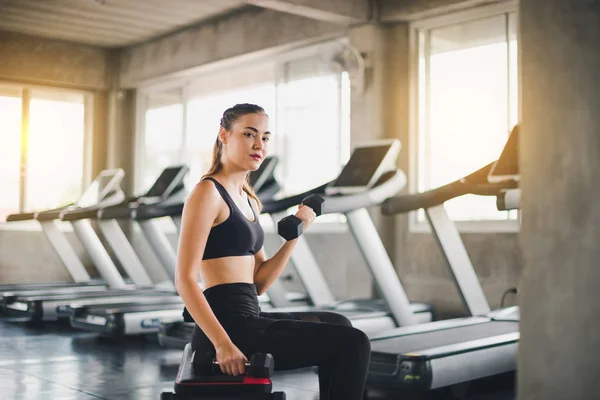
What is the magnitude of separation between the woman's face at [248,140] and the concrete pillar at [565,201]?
842 mm

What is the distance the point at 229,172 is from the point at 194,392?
665mm

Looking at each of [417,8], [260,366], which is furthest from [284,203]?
[260,366]

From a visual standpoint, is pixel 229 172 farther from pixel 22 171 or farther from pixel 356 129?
pixel 22 171

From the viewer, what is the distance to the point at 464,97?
6410mm

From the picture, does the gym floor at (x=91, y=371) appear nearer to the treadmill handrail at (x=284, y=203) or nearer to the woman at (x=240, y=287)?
the treadmill handrail at (x=284, y=203)

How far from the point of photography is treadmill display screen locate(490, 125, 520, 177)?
3.95m

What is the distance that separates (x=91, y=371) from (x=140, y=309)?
1.48 metres

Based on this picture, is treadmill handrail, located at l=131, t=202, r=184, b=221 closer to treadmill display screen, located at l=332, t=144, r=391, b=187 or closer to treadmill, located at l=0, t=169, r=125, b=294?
treadmill display screen, located at l=332, t=144, r=391, b=187

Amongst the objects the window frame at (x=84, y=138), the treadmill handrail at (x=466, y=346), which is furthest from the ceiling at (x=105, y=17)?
the treadmill handrail at (x=466, y=346)

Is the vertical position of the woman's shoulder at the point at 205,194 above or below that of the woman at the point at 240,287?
above

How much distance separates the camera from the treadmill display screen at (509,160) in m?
3.95

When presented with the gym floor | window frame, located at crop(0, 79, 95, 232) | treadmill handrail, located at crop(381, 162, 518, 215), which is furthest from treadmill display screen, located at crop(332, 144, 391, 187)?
window frame, located at crop(0, 79, 95, 232)

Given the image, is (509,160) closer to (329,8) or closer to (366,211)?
(366,211)

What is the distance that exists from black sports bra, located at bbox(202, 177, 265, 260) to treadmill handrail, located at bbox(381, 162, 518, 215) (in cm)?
223
